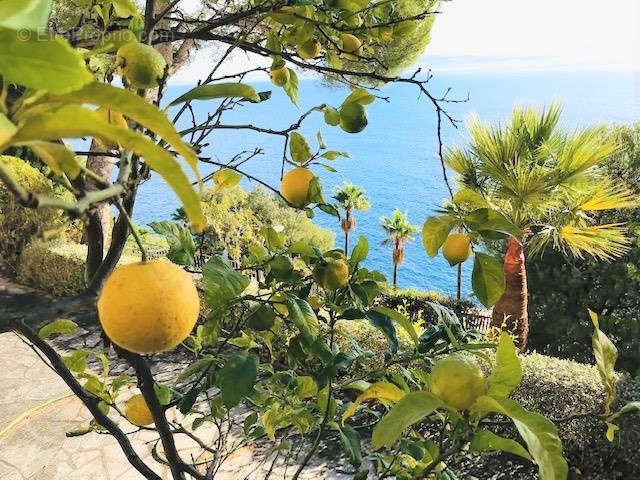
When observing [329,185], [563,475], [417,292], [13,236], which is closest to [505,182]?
[417,292]

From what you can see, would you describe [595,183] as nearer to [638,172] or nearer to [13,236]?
[638,172]

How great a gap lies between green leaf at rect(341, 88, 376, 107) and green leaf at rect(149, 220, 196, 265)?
371 millimetres

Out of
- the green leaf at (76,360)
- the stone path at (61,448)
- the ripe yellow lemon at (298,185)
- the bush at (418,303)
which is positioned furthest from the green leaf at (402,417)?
the bush at (418,303)

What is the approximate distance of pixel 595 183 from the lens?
17.9ft

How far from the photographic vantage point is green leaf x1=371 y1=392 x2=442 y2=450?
0.54 metres

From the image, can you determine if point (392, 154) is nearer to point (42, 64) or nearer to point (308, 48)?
point (308, 48)

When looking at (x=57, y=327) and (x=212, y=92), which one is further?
(x=57, y=327)

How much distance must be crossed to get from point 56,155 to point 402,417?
16.1 inches

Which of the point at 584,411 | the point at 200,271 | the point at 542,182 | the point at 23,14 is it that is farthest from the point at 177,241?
the point at 542,182

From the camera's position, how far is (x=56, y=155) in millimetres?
338

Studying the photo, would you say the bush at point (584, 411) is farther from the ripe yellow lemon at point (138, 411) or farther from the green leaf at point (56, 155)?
the green leaf at point (56, 155)

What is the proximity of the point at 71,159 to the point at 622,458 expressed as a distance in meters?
4.09

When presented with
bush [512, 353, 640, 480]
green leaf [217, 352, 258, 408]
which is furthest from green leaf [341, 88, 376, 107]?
bush [512, 353, 640, 480]

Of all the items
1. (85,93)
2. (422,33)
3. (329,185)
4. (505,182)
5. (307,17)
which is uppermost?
(422,33)
